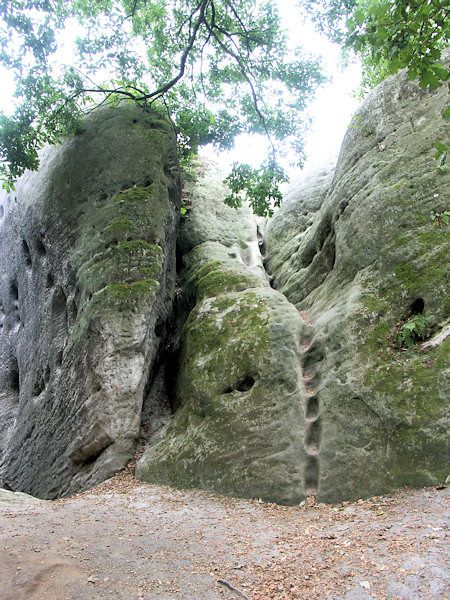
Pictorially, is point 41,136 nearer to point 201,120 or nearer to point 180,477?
point 201,120

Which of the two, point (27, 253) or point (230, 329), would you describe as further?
point (27, 253)

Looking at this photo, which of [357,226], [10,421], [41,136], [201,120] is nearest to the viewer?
[357,226]

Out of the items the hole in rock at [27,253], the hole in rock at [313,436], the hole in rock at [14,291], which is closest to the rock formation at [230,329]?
the hole in rock at [313,436]

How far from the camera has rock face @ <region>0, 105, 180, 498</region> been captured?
847 centimetres

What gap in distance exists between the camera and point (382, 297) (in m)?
7.13

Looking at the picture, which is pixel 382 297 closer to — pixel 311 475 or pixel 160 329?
pixel 311 475

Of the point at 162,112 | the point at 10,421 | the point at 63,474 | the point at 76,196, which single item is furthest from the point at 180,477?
the point at 162,112

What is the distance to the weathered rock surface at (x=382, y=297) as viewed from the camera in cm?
559

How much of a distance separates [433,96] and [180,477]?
866cm

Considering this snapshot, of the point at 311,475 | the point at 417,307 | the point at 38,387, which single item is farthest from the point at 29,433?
the point at 417,307

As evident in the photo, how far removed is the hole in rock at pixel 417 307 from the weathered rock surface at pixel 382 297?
0.15ft

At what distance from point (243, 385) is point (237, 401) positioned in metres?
0.38

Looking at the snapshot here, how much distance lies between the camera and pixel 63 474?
853cm

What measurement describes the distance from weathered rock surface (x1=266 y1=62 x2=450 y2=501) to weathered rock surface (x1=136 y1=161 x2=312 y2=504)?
20.0 inches
